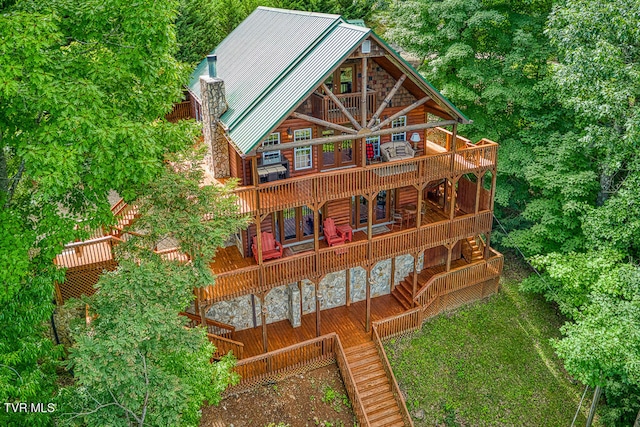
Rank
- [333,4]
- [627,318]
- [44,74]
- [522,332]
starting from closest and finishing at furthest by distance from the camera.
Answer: [44,74], [627,318], [522,332], [333,4]

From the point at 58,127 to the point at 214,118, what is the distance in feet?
32.0

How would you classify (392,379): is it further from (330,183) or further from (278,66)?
(278,66)

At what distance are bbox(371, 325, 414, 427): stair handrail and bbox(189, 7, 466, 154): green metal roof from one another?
9.13 m

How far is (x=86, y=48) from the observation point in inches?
525

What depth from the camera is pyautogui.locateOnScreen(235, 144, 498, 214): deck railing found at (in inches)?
754

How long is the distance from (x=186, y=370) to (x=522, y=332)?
15.0 meters

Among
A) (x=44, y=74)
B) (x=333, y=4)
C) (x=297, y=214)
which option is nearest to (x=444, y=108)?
(x=297, y=214)

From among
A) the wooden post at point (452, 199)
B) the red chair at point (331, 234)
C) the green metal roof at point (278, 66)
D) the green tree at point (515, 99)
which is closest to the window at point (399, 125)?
the wooden post at point (452, 199)

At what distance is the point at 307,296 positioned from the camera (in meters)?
23.0

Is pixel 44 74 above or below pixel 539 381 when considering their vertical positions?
above

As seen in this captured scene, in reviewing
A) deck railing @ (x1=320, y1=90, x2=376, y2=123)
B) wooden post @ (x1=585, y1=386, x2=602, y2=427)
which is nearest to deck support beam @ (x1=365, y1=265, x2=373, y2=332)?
deck railing @ (x1=320, y1=90, x2=376, y2=123)

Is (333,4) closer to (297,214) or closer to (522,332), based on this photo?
(297,214)

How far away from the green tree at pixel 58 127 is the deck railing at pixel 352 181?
5.47m

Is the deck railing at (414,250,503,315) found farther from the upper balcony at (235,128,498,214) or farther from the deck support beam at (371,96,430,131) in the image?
the deck support beam at (371,96,430,131)
